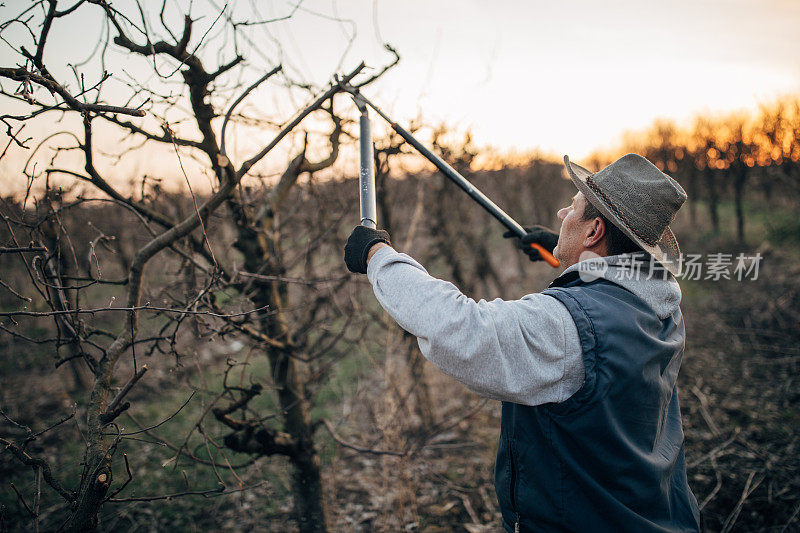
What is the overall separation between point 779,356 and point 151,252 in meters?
7.99

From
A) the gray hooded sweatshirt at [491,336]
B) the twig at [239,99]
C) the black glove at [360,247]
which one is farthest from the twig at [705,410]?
the twig at [239,99]

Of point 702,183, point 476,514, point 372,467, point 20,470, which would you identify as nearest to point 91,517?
point 476,514

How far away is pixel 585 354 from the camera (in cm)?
132

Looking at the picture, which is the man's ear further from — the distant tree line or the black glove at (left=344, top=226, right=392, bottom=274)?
the distant tree line

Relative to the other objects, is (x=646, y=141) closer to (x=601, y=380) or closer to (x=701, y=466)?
(x=701, y=466)

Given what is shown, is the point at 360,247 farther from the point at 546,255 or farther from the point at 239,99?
the point at 546,255

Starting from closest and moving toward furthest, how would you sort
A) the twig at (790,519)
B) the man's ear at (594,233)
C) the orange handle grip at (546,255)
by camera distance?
the man's ear at (594,233) < the orange handle grip at (546,255) < the twig at (790,519)

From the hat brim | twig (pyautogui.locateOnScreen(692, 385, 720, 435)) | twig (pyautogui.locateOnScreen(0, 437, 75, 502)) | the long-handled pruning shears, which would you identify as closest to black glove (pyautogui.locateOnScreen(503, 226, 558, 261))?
the long-handled pruning shears

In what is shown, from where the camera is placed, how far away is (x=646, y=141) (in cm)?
2408

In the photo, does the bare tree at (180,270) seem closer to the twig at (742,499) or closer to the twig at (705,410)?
the twig at (742,499)

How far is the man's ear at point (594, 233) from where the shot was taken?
5.33ft

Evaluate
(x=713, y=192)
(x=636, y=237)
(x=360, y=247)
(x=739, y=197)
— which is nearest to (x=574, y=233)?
(x=636, y=237)

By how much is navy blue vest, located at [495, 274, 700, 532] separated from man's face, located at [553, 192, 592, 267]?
16 centimetres

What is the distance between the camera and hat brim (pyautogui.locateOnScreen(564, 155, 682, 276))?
153cm
